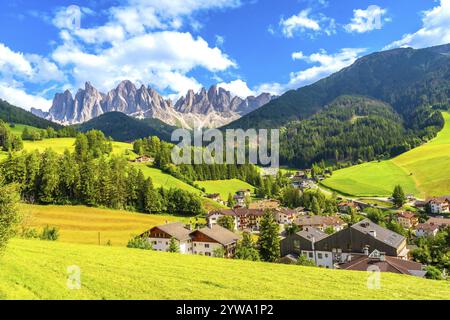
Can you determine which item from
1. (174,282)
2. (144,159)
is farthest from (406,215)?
(174,282)

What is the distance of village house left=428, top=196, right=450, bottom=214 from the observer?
474 ft

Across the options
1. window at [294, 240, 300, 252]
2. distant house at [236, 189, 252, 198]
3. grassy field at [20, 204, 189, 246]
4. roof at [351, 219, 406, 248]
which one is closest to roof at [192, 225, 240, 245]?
window at [294, 240, 300, 252]

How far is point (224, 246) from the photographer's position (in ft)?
272

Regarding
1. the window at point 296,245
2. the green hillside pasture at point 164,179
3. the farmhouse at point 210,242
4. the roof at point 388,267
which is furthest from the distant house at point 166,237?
the green hillside pasture at point 164,179

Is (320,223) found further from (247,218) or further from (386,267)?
(386,267)

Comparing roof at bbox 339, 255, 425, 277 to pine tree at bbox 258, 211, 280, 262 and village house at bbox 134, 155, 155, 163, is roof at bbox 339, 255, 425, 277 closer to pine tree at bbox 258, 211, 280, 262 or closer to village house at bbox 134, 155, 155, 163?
pine tree at bbox 258, 211, 280, 262

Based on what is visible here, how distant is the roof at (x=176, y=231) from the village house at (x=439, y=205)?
376ft

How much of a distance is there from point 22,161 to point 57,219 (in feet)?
93.6

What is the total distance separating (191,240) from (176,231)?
4469mm

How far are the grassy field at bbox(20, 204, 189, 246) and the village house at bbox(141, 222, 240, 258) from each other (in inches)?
235

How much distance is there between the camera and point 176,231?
8619 centimetres

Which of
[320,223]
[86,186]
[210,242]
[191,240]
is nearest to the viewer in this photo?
[210,242]

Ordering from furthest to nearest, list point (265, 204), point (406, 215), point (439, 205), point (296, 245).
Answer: point (265, 204)
point (439, 205)
point (406, 215)
point (296, 245)

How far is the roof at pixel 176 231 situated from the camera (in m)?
83.6
